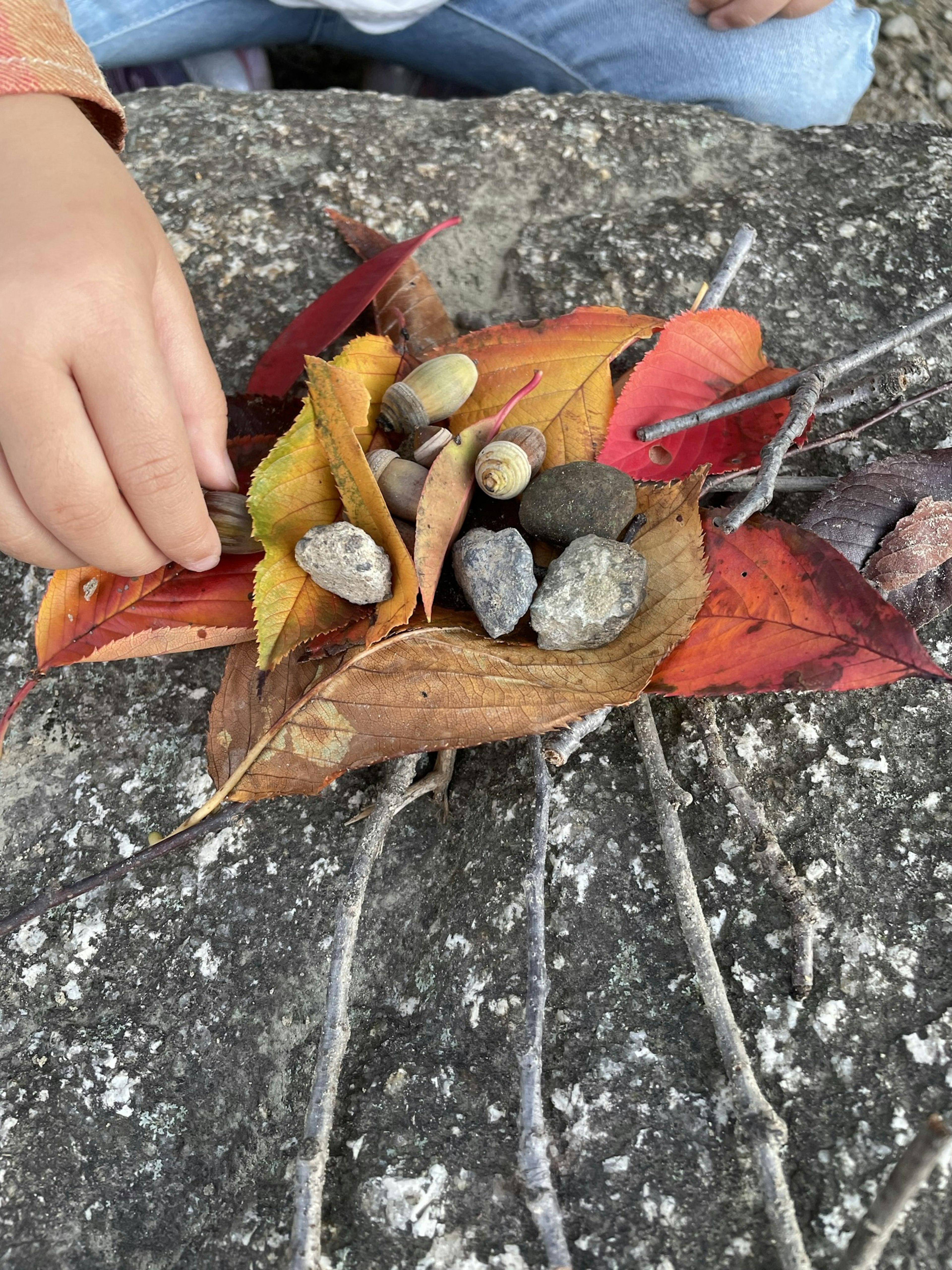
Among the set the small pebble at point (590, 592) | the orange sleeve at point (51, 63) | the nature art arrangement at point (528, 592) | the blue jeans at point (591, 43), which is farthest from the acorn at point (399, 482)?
the blue jeans at point (591, 43)

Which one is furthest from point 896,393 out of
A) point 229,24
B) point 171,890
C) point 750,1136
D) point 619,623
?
point 229,24

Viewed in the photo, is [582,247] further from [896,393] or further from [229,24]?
[229,24]

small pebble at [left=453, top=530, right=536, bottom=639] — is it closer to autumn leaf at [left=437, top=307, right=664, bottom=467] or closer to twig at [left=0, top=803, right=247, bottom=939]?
autumn leaf at [left=437, top=307, right=664, bottom=467]


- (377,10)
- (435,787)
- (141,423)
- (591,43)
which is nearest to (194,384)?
(141,423)

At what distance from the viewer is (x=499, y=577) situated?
74 cm

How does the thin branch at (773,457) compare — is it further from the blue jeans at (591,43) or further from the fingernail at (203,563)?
the blue jeans at (591,43)

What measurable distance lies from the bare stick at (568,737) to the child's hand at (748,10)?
1.43 meters

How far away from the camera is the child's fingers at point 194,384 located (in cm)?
86

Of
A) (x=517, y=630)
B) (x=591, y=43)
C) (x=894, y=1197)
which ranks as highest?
(x=591, y=43)

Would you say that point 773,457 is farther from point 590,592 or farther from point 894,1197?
point 894,1197

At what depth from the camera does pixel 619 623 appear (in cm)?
75

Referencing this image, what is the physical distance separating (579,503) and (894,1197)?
0.52 metres

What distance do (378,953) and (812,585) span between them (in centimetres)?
52

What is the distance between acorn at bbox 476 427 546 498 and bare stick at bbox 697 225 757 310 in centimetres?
31
